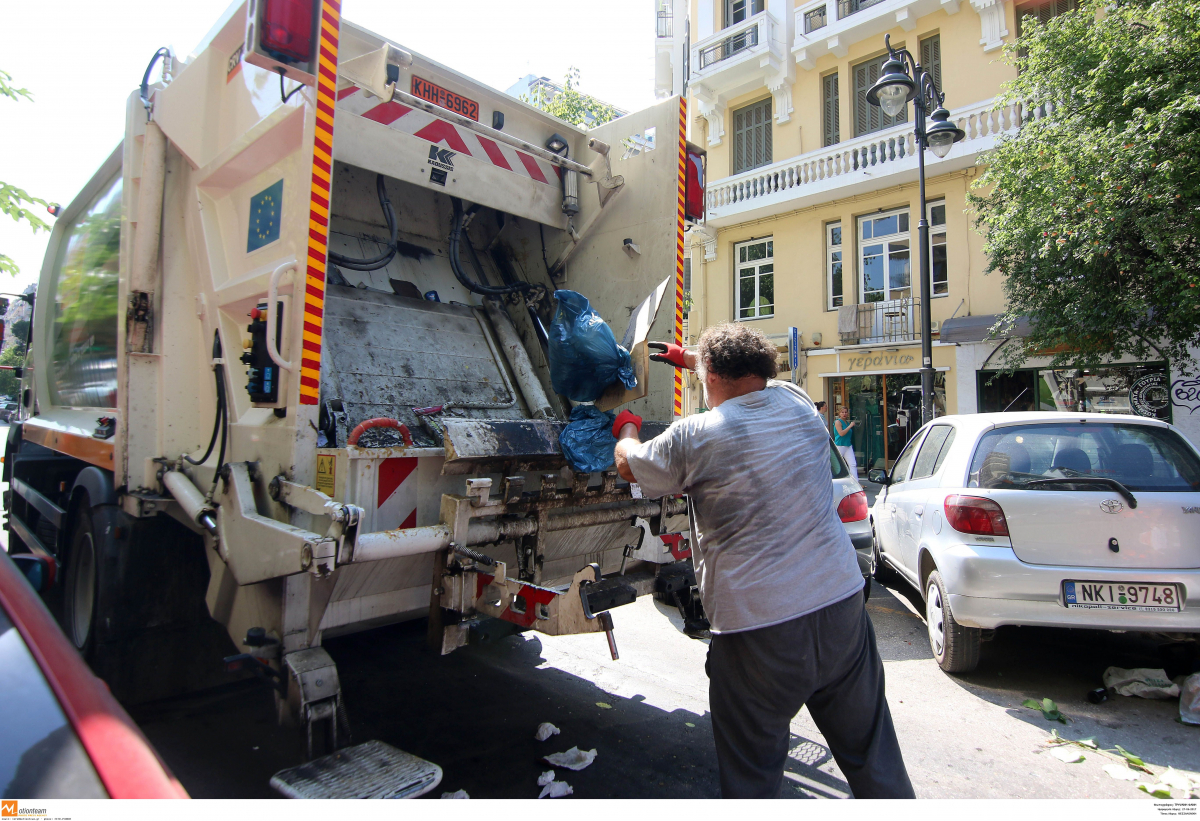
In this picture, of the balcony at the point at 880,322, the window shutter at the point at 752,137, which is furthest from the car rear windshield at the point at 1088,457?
the window shutter at the point at 752,137

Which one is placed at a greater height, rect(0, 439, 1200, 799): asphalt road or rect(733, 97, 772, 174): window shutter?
rect(733, 97, 772, 174): window shutter

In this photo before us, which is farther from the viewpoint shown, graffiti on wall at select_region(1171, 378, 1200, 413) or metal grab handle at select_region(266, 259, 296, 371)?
graffiti on wall at select_region(1171, 378, 1200, 413)

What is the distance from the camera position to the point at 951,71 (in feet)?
42.0

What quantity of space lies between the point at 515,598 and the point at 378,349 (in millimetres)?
1705

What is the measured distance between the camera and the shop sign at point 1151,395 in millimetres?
9906

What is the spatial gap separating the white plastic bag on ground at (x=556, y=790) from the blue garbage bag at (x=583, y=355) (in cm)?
146

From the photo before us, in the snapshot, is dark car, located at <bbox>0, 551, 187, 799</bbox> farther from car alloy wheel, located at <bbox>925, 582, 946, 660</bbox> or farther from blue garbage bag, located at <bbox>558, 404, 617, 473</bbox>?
car alloy wheel, located at <bbox>925, 582, 946, 660</bbox>

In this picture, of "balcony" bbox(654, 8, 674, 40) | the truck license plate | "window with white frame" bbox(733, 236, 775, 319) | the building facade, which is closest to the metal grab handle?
the truck license plate

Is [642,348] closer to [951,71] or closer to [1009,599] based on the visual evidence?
[1009,599]

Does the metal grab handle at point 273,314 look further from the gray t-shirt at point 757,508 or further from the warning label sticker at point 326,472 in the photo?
the gray t-shirt at point 757,508

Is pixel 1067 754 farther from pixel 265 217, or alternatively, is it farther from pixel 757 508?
pixel 265 217

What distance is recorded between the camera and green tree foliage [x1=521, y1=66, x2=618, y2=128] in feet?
43.6

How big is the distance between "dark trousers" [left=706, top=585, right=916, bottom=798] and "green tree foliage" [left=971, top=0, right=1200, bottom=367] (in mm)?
6933
